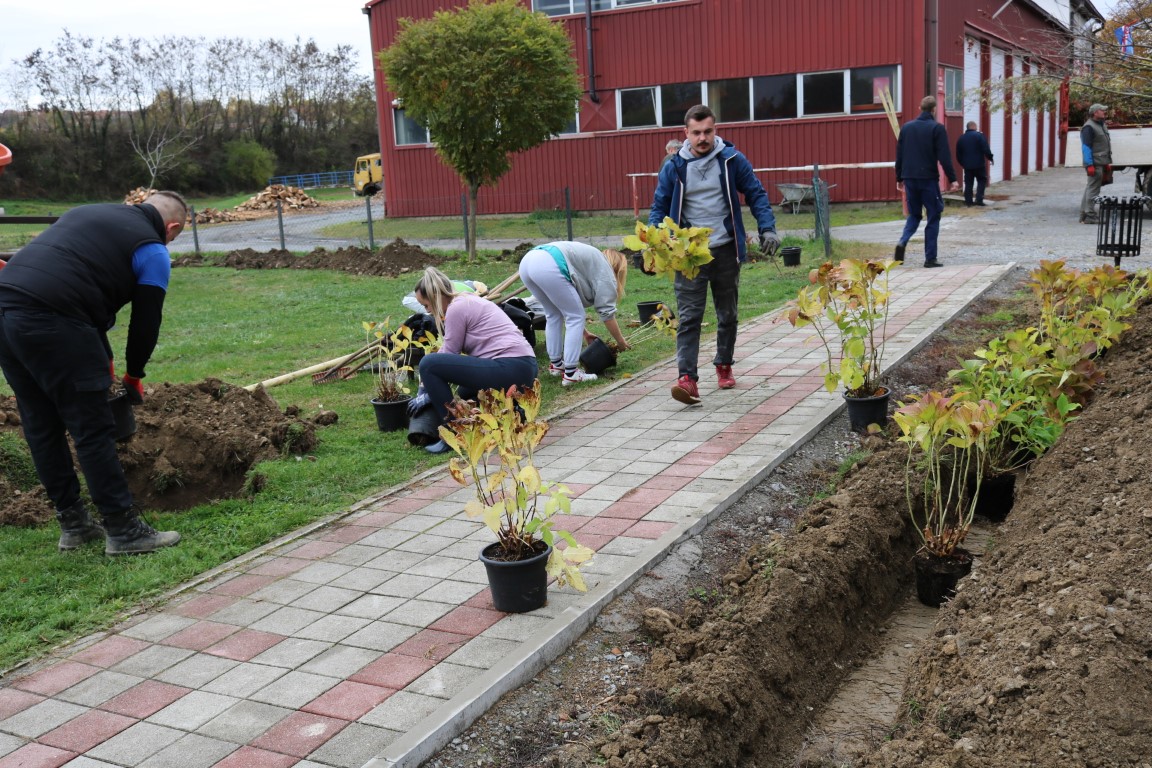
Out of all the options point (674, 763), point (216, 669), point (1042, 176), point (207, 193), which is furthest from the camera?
point (207, 193)

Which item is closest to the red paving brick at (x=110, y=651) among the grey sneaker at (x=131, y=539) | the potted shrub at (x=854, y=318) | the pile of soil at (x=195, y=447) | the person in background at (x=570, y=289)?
the grey sneaker at (x=131, y=539)

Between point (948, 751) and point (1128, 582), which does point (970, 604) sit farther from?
point (948, 751)

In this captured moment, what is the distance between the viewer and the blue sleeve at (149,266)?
203 inches

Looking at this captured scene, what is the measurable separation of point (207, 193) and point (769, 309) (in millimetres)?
46039

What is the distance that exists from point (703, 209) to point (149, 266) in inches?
147

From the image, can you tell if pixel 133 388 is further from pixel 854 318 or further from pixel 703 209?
pixel 854 318

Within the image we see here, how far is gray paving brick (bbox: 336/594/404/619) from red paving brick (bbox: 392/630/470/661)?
1.04ft

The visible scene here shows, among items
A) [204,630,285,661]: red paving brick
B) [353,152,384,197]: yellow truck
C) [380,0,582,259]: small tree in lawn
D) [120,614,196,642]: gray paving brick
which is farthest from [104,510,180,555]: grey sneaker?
[353,152,384,197]: yellow truck

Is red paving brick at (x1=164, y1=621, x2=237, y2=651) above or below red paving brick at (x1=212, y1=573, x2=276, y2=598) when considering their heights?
below

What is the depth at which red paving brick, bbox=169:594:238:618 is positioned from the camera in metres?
4.39

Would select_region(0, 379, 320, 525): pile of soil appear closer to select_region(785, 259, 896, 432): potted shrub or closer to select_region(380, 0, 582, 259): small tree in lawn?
select_region(785, 259, 896, 432): potted shrub

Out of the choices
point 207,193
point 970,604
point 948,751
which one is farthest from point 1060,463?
point 207,193

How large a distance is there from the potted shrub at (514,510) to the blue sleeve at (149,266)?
6.43 feet

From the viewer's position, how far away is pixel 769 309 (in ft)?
36.4
